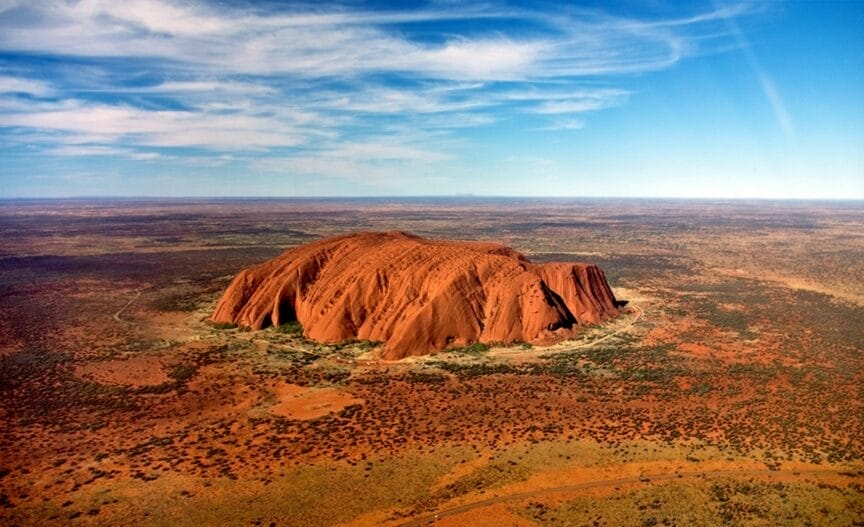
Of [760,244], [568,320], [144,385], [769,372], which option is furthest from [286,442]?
[760,244]

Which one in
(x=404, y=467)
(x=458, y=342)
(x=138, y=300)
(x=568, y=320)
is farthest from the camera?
(x=138, y=300)

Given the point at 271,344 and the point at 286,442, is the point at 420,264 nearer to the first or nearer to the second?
the point at 271,344

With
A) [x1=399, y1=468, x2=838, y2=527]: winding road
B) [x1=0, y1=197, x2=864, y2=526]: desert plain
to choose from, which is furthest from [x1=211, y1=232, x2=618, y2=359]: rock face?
[x1=399, y1=468, x2=838, y2=527]: winding road

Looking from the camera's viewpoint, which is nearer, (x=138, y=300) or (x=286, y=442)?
(x=286, y=442)

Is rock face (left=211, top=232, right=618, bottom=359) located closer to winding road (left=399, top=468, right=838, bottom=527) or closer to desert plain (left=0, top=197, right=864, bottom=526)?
desert plain (left=0, top=197, right=864, bottom=526)

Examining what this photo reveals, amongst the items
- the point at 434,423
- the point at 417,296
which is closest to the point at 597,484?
the point at 434,423

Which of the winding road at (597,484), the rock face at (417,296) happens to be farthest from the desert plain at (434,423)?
the rock face at (417,296)
